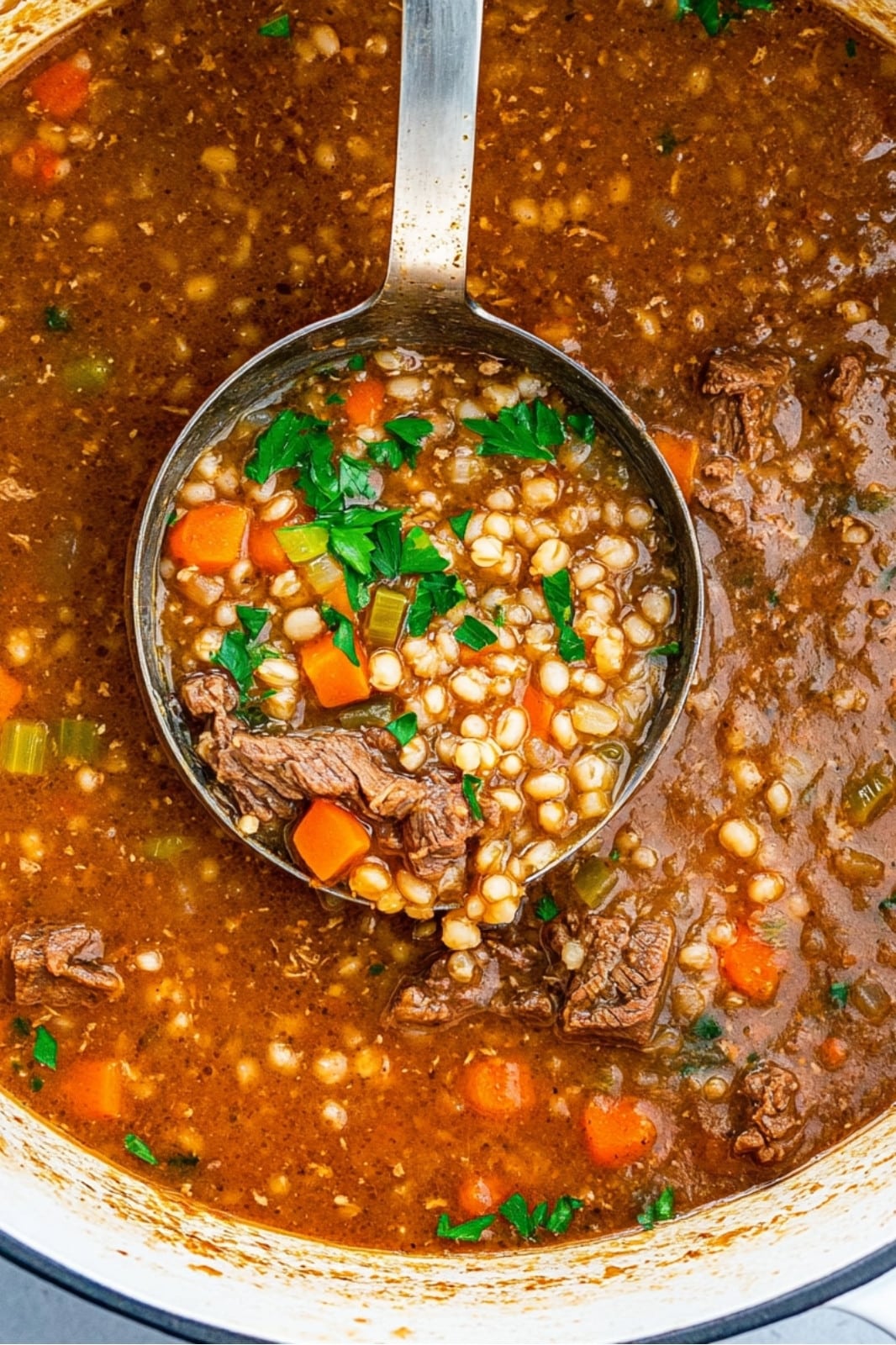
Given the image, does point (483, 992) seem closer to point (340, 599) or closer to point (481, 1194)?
point (481, 1194)

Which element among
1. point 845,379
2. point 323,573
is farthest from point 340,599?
point 845,379

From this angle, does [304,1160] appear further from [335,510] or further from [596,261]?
[596,261]

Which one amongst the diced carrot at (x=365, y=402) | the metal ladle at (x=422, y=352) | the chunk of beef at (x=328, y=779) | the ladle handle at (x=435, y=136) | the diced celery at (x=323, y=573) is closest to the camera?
the ladle handle at (x=435, y=136)

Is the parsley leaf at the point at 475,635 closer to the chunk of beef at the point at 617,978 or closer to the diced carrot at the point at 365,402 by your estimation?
the diced carrot at the point at 365,402

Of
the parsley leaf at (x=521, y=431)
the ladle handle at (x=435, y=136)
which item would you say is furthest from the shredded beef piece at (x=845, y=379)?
the ladle handle at (x=435, y=136)

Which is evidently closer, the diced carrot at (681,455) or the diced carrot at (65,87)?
the diced carrot at (65,87)

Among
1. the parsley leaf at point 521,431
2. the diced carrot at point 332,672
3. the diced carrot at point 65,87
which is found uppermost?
the diced carrot at point 65,87

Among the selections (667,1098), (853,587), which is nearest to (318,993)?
(667,1098)

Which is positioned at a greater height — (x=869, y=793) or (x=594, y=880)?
(x=869, y=793)

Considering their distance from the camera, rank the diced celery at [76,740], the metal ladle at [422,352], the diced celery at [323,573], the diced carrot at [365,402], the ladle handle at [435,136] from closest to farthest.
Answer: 1. the ladle handle at [435,136]
2. the metal ladle at [422,352]
3. the diced celery at [323,573]
4. the diced carrot at [365,402]
5. the diced celery at [76,740]
